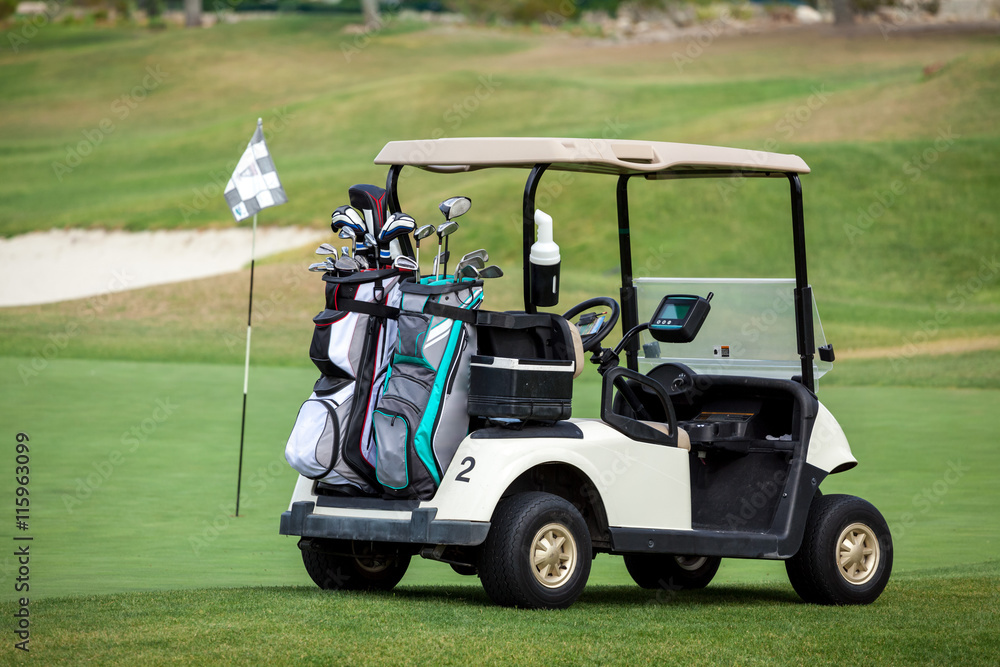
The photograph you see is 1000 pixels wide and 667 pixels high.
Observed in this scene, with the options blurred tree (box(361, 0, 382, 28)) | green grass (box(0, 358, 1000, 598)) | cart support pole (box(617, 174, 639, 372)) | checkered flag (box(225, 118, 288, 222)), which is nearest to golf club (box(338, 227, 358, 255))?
cart support pole (box(617, 174, 639, 372))

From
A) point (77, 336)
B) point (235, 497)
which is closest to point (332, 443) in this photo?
point (235, 497)

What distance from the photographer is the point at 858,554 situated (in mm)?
5734

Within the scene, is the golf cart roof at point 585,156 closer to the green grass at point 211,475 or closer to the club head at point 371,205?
the club head at point 371,205

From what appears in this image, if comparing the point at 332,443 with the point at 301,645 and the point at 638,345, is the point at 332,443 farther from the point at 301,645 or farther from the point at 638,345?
the point at 638,345

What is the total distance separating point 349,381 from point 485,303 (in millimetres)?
17023

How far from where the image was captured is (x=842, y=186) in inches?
1091

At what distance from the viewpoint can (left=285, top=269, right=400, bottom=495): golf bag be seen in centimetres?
496

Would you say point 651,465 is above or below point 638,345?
below

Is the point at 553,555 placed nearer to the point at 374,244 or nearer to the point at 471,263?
the point at 471,263

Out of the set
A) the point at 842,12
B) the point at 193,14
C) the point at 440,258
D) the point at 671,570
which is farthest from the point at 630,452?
the point at 193,14

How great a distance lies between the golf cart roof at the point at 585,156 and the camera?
195 inches

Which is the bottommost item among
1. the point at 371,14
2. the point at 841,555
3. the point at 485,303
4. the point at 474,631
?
the point at 474,631

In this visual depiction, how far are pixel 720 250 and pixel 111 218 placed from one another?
44.5 feet

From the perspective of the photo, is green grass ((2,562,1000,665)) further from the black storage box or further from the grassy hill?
the grassy hill
